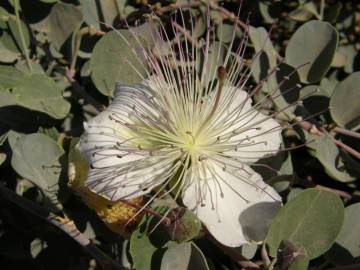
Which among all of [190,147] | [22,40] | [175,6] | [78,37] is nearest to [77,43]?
[78,37]

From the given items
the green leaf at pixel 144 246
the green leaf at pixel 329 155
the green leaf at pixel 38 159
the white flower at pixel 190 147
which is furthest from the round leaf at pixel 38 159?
the green leaf at pixel 329 155

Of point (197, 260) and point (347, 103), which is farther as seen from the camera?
point (347, 103)

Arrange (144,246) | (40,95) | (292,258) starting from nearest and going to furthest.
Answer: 1. (292,258)
2. (144,246)
3. (40,95)

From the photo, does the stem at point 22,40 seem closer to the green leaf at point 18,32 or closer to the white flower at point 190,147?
the green leaf at point 18,32

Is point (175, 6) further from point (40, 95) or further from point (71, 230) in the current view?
point (71, 230)

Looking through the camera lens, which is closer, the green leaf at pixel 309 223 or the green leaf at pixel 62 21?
the green leaf at pixel 309 223

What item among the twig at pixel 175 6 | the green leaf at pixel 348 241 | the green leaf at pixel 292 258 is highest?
the twig at pixel 175 6
